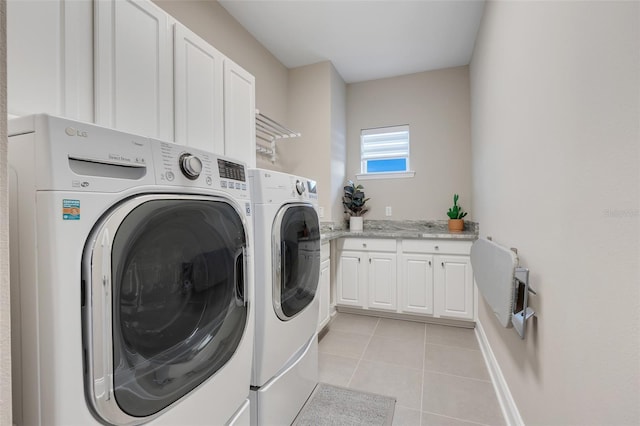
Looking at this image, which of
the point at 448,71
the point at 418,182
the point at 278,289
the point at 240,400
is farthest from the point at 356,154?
the point at 240,400

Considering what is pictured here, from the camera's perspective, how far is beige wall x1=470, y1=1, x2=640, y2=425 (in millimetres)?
637

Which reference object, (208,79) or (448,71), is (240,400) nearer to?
(208,79)

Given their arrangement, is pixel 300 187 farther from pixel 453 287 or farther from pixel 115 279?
pixel 453 287

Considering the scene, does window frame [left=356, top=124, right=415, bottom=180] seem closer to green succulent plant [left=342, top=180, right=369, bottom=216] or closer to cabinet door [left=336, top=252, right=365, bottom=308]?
green succulent plant [left=342, top=180, right=369, bottom=216]

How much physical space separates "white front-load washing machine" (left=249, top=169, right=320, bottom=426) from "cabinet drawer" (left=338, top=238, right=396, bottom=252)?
1289 mm

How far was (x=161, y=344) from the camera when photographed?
766mm

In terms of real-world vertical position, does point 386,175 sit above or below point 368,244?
above

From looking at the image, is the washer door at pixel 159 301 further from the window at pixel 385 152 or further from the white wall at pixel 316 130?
the window at pixel 385 152

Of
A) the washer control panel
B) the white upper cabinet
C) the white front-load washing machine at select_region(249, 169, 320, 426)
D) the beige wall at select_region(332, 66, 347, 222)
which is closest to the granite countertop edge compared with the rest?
the beige wall at select_region(332, 66, 347, 222)

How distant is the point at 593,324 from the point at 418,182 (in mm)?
2730

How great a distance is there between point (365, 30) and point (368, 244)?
78.8 inches

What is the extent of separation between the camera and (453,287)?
2.66 metres

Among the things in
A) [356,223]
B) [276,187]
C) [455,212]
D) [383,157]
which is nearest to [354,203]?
[356,223]

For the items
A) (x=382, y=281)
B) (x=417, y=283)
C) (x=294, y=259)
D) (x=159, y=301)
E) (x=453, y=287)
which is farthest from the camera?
(x=382, y=281)
